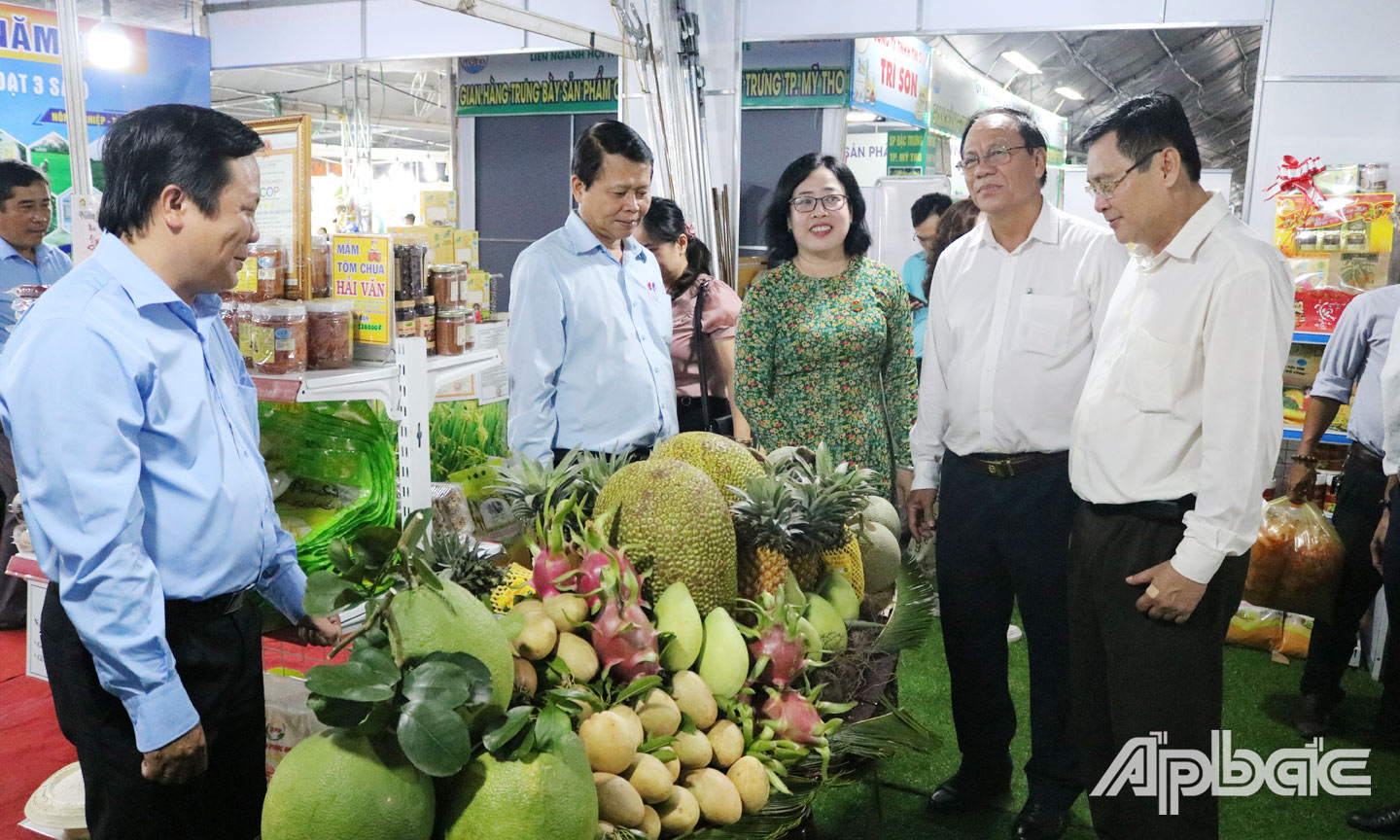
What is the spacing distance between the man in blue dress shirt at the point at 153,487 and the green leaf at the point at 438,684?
562 mm

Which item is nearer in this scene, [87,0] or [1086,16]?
[1086,16]

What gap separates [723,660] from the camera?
A: 1373 mm

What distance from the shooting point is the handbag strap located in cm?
371

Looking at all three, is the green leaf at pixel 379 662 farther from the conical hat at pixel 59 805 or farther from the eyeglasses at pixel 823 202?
the eyeglasses at pixel 823 202

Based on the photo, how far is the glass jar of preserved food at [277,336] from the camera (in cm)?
202

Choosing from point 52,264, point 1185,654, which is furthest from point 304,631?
point 52,264

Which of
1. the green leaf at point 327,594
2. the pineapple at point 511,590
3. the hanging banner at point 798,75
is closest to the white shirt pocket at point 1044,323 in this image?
the pineapple at point 511,590

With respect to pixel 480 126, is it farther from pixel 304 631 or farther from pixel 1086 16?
pixel 304 631

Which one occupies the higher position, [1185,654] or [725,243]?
[725,243]

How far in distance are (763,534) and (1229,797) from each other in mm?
2205

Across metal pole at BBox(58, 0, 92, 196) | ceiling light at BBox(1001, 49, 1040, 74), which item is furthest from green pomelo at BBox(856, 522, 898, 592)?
ceiling light at BBox(1001, 49, 1040, 74)

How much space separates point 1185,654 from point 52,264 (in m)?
4.02

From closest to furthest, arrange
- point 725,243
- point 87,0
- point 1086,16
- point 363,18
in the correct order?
1. point 1086,16
2. point 725,243
3. point 87,0
4. point 363,18

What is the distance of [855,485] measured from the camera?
178 cm
